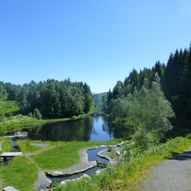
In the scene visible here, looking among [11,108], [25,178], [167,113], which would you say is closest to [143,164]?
[25,178]

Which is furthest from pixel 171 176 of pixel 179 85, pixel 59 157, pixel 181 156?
pixel 179 85

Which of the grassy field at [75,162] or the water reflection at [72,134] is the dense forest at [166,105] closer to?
the grassy field at [75,162]

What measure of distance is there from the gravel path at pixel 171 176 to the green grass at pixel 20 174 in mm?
15956

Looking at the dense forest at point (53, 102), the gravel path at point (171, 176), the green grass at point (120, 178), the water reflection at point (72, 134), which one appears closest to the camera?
the green grass at point (120, 178)

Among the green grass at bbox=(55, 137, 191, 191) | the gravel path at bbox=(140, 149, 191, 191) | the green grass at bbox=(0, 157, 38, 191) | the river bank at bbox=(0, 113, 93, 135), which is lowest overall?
the green grass at bbox=(0, 157, 38, 191)

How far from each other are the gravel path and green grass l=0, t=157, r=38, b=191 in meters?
16.0

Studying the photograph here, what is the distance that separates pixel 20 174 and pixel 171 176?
24404 millimetres

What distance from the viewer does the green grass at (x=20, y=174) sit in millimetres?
33728

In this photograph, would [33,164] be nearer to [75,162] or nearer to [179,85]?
[75,162]

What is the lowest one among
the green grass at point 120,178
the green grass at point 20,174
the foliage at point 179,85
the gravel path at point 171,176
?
the green grass at point 20,174

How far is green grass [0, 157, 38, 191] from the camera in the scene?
3373 centimetres

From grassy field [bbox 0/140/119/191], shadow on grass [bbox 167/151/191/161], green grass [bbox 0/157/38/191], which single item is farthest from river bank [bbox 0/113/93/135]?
shadow on grass [bbox 167/151/191/161]

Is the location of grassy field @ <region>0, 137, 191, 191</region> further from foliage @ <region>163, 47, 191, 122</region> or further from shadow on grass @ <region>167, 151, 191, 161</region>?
foliage @ <region>163, 47, 191, 122</region>

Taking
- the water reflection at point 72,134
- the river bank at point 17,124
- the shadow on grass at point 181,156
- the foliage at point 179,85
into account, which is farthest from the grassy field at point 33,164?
the river bank at point 17,124
